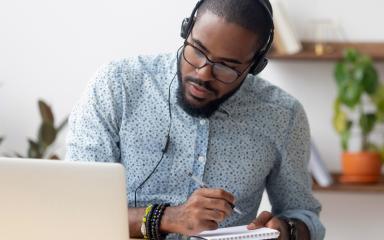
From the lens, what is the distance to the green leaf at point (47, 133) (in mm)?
3058

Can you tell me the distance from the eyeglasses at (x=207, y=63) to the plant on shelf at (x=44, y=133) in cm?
137

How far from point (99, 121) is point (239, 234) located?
0.51 m

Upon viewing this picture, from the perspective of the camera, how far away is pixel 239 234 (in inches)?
60.2

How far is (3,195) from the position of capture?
3.66 feet

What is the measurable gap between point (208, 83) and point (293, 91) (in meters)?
1.53

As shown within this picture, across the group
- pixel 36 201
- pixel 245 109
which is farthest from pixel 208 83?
pixel 36 201

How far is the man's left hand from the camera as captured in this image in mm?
1700

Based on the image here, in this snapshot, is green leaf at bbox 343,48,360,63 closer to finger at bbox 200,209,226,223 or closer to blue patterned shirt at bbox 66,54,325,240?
blue patterned shirt at bbox 66,54,325,240

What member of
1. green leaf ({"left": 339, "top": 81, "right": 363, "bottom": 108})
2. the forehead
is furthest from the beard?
green leaf ({"left": 339, "top": 81, "right": 363, "bottom": 108})

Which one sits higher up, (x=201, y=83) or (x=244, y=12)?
(x=244, y=12)

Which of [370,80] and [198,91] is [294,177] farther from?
[370,80]

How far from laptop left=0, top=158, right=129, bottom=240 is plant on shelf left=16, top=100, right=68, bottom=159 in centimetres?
188

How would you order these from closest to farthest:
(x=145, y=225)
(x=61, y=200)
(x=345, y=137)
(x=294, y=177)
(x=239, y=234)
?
(x=61, y=200), (x=239, y=234), (x=145, y=225), (x=294, y=177), (x=345, y=137)

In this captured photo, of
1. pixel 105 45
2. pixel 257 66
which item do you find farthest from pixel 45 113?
pixel 257 66
